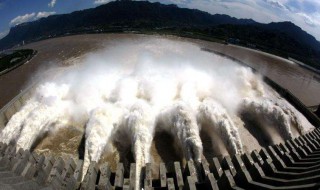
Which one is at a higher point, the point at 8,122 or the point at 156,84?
the point at 156,84

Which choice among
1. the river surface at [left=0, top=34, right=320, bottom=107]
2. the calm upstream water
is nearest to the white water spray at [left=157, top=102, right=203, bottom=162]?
the river surface at [left=0, top=34, right=320, bottom=107]

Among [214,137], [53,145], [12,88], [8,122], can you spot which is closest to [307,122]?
[214,137]

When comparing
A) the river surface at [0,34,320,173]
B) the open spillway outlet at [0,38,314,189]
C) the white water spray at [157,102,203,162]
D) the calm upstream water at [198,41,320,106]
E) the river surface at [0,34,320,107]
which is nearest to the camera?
the white water spray at [157,102,203,162]

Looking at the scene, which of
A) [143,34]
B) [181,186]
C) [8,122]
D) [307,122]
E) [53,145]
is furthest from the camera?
[143,34]

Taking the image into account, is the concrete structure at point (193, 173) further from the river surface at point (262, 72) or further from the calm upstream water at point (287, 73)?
the calm upstream water at point (287, 73)

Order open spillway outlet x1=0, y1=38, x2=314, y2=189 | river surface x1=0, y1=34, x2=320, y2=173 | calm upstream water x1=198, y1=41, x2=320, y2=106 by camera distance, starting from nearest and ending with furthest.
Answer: open spillway outlet x1=0, y1=38, x2=314, y2=189
river surface x1=0, y1=34, x2=320, y2=173
calm upstream water x1=198, y1=41, x2=320, y2=106

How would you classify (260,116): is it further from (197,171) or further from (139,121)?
(197,171)

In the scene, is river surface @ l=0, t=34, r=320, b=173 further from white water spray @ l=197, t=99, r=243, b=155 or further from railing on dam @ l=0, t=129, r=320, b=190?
railing on dam @ l=0, t=129, r=320, b=190
